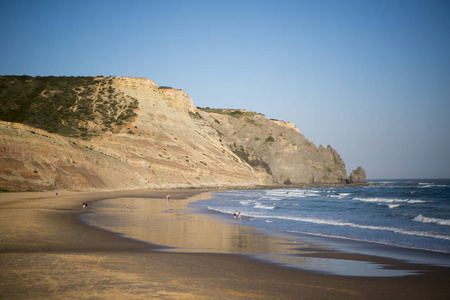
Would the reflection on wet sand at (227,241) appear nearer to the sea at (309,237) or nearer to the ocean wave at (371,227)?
the sea at (309,237)

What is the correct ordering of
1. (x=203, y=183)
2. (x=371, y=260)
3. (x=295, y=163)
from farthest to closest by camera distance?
(x=295, y=163)
(x=203, y=183)
(x=371, y=260)

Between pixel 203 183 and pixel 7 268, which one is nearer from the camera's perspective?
pixel 7 268

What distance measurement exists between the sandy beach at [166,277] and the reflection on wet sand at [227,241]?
2.84 feet

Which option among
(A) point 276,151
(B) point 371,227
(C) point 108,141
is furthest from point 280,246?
(A) point 276,151

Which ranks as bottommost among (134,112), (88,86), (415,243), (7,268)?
(415,243)

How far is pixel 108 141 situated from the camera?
72438 mm

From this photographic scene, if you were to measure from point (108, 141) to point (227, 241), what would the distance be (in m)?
60.2

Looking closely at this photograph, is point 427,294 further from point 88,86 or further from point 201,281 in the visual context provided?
point 88,86

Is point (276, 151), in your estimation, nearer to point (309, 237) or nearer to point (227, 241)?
point (309, 237)

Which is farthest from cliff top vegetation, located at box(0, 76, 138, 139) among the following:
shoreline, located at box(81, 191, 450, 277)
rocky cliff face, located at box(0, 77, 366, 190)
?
shoreline, located at box(81, 191, 450, 277)

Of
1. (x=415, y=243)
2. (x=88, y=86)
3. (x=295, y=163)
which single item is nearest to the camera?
(x=415, y=243)

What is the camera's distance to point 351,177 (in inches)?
5438

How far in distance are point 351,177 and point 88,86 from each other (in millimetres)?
100232

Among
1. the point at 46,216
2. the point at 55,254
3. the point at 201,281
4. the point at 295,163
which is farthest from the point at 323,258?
the point at 295,163
